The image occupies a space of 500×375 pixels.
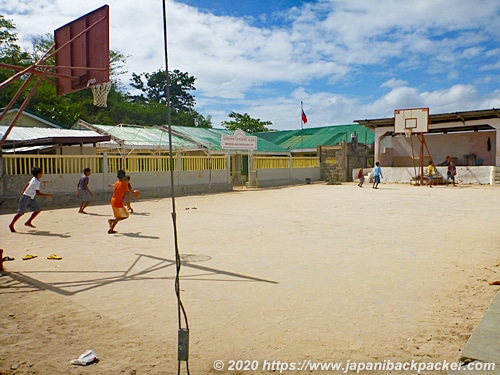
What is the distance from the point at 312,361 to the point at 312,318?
0.85 m

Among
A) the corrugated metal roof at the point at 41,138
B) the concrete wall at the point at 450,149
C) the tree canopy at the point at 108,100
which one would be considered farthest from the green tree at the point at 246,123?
the corrugated metal roof at the point at 41,138

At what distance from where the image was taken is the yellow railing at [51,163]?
14.7 metres

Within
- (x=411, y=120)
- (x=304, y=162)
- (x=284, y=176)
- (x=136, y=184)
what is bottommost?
A: (x=136, y=184)

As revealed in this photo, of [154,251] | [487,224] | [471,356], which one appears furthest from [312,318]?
[487,224]

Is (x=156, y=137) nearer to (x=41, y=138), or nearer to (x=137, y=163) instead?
(x=137, y=163)

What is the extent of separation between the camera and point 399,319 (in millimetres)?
3982

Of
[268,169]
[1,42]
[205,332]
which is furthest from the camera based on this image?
[1,42]

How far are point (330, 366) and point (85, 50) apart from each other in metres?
7.04

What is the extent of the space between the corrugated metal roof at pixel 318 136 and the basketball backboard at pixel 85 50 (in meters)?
29.0

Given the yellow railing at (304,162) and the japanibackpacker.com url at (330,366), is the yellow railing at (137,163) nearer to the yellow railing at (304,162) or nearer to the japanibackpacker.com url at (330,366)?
the yellow railing at (304,162)

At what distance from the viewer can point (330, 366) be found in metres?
3.14

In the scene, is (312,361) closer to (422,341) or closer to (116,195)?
(422,341)

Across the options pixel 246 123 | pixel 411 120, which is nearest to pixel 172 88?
pixel 246 123

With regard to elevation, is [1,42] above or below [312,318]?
above
